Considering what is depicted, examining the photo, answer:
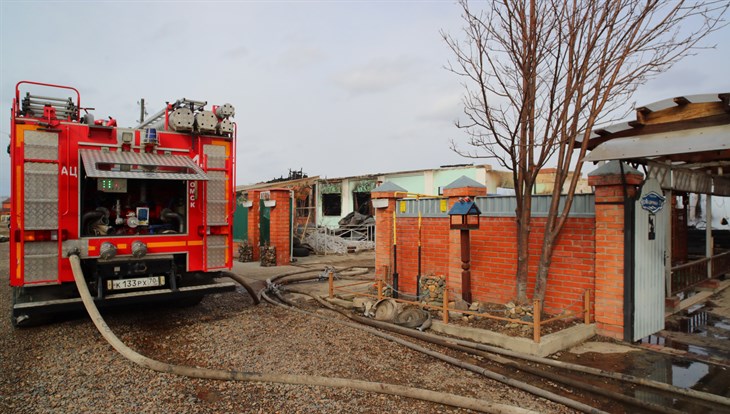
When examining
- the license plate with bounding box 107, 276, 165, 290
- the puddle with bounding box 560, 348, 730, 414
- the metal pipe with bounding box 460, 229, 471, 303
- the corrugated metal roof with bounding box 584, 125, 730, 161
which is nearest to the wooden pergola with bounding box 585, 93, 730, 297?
the corrugated metal roof with bounding box 584, 125, 730, 161

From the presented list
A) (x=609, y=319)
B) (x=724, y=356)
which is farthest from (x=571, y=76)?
(x=724, y=356)

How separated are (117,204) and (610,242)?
748cm

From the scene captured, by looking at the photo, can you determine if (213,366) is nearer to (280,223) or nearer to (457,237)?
(457,237)

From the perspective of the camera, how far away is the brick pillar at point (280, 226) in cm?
1512

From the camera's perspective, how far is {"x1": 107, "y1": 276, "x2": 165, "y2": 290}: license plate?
652 cm

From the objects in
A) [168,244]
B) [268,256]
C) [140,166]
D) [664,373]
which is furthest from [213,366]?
[268,256]

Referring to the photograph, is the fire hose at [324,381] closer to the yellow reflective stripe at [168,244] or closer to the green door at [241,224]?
the yellow reflective stripe at [168,244]

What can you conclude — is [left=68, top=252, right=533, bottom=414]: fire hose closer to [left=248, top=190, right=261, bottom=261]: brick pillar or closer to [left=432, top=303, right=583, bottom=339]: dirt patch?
[left=432, top=303, right=583, bottom=339]: dirt patch

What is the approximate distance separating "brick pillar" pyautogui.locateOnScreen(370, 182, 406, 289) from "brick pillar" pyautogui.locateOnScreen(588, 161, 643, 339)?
4136 mm

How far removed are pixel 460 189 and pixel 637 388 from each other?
4.32 m

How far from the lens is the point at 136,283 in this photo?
6695mm

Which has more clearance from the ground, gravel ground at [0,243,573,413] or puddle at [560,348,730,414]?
gravel ground at [0,243,573,413]

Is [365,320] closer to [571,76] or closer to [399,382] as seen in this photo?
[399,382]

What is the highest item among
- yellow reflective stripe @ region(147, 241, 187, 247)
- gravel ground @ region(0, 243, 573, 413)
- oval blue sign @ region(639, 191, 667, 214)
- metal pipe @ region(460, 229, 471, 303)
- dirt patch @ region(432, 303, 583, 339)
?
oval blue sign @ region(639, 191, 667, 214)
